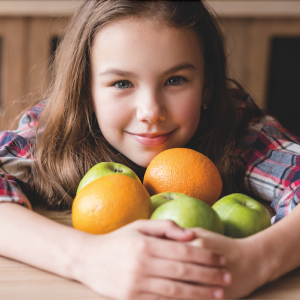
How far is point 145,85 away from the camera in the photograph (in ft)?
2.61

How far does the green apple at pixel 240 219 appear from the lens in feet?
1.70

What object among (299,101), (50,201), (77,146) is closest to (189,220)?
(50,201)

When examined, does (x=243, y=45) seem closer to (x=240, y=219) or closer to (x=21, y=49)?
(x=21, y=49)

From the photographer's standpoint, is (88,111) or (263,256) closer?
(263,256)

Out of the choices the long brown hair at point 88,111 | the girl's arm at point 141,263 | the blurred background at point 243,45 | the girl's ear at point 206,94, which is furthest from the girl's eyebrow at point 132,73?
the blurred background at point 243,45

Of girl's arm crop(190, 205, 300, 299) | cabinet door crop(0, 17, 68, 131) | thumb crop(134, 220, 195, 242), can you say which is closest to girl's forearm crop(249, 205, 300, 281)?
girl's arm crop(190, 205, 300, 299)

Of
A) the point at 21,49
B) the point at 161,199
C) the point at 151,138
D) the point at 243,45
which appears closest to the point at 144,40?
the point at 151,138

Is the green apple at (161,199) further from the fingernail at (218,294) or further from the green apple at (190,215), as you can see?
the fingernail at (218,294)

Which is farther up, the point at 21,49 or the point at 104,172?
the point at 104,172

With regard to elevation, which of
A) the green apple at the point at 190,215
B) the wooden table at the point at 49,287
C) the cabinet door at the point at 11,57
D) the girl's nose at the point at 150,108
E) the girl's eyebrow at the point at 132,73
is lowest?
the cabinet door at the point at 11,57

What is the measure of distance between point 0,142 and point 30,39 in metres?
2.39

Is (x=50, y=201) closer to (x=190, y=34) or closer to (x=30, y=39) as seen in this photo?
(x=190, y=34)

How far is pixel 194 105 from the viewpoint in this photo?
0.88 metres

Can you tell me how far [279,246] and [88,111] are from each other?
662 mm
